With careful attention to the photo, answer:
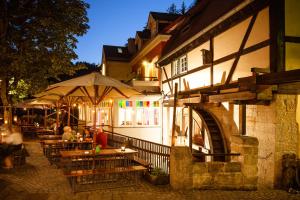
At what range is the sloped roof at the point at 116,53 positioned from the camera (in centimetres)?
3020

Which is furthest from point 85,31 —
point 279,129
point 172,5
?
point 172,5

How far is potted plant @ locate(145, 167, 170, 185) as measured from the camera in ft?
27.0

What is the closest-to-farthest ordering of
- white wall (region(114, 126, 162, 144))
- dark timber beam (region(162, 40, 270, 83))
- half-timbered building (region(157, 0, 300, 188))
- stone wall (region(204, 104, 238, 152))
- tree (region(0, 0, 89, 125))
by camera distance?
half-timbered building (region(157, 0, 300, 188)) < dark timber beam (region(162, 40, 270, 83)) < stone wall (region(204, 104, 238, 152)) < tree (region(0, 0, 89, 125)) < white wall (region(114, 126, 162, 144))

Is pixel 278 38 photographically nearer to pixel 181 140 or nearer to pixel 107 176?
pixel 107 176

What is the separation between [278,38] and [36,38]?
11.2 metres

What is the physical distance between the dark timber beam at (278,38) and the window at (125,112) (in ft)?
40.3

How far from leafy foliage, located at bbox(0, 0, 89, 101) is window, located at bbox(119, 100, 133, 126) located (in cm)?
489

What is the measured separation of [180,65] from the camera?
1538 centimetres

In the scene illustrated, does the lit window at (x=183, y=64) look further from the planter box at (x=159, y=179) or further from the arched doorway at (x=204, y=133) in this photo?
the planter box at (x=159, y=179)

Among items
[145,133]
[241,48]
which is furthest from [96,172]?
[145,133]

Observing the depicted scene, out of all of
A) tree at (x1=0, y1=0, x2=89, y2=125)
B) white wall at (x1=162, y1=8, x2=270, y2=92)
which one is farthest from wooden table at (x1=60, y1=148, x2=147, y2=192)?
tree at (x1=0, y1=0, x2=89, y2=125)

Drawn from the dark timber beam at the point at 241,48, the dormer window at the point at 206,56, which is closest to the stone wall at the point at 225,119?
the dark timber beam at the point at 241,48

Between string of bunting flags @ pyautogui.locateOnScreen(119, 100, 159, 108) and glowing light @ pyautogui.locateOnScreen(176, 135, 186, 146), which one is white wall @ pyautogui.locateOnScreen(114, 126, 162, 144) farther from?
glowing light @ pyautogui.locateOnScreen(176, 135, 186, 146)

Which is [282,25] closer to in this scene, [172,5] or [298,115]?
[298,115]
